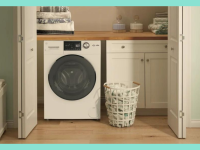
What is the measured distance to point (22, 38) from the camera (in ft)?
10.2

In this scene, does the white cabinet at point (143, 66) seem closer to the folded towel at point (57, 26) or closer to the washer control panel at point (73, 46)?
the washer control panel at point (73, 46)

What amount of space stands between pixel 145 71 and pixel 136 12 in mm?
1117

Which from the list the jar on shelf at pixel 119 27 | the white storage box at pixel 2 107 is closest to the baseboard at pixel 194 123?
the jar on shelf at pixel 119 27

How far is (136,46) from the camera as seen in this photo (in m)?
3.91

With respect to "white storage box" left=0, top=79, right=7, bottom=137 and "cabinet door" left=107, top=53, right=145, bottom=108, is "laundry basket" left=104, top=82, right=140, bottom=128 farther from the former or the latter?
"white storage box" left=0, top=79, right=7, bottom=137

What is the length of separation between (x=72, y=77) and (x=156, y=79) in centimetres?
91

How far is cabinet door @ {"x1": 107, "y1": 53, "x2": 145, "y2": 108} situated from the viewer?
12.9 feet

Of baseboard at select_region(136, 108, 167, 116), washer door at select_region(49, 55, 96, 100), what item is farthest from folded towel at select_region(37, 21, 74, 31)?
baseboard at select_region(136, 108, 167, 116)

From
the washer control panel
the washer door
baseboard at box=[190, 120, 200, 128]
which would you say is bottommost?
baseboard at box=[190, 120, 200, 128]

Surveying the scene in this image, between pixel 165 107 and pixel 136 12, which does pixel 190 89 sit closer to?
pixel 165 107

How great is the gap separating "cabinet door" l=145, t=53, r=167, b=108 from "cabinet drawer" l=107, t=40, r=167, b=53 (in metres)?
0.06

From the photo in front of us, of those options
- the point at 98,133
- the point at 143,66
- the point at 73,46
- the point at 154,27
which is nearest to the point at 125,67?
the point at 143,66

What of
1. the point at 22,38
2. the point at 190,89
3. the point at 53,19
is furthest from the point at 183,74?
the point at 53,19

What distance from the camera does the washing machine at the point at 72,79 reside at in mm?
3785
